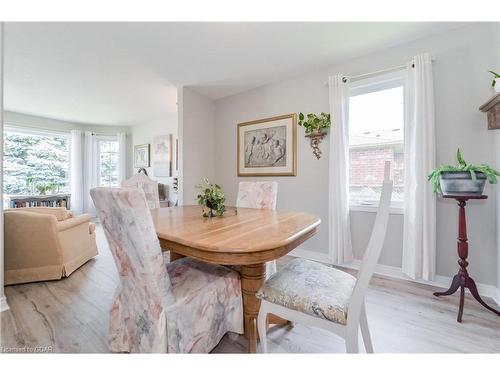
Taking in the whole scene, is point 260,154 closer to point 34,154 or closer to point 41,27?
point 41,27

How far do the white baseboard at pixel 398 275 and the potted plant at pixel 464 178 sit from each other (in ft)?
3.04

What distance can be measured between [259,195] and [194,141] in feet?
5.73

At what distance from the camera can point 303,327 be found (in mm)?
1536

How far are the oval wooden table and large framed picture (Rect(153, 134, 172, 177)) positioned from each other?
12.7 ft

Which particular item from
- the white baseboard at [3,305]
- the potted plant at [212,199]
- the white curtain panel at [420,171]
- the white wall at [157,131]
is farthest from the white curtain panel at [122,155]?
the white curtain panel at [420,171]

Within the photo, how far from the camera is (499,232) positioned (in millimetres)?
1858

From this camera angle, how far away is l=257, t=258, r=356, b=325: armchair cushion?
987mm

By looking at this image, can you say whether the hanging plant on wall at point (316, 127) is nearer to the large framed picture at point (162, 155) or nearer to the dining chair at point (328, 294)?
the dining chair at point (328, 294)

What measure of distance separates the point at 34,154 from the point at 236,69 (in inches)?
203

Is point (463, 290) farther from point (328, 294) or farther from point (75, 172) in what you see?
point (75, 172)

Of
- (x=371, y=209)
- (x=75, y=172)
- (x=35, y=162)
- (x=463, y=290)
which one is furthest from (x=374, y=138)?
(x=35, y=162)

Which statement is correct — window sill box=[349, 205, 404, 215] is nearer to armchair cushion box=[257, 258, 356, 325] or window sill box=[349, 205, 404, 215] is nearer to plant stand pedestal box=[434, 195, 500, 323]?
plant stand pedestal box=[434, 195, 500, 323]

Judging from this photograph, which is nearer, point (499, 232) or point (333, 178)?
point (499, 232)
